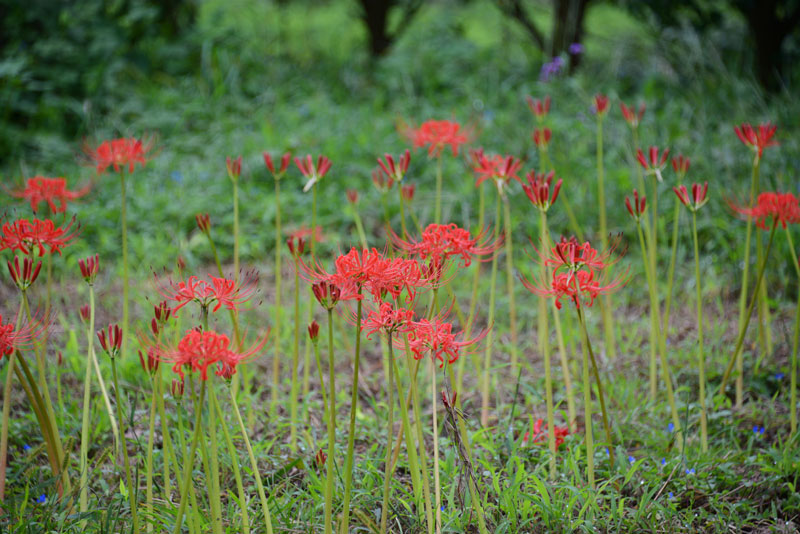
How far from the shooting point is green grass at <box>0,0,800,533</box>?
2.01 m

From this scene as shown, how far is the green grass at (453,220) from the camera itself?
201 centimetres

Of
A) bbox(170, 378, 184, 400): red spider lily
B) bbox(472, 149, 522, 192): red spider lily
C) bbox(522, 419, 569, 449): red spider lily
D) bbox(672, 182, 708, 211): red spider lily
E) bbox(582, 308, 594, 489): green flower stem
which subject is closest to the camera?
bbox(170, 378, 184, 400): red spider lily

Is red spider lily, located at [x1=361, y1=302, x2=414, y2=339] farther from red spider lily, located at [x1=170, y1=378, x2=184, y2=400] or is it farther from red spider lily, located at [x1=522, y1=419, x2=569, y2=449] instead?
red spider lily, located at [x1=522, y1=419, x2=569, y2=449]

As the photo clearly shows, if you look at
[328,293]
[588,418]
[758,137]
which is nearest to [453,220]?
[758,137]

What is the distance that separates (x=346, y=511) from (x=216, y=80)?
5.27m

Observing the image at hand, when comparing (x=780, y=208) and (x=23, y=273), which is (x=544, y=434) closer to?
(x=780, y=208)

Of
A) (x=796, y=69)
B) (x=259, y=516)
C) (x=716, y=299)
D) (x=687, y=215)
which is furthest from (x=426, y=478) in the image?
(x=796, y=69)

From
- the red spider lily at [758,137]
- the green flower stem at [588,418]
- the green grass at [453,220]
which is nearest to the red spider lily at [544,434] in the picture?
the green grass at [453,220]

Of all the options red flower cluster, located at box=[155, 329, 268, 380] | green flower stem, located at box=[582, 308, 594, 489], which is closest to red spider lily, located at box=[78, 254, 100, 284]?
red flower cluster, located at box=[155, 329, 268, 380]

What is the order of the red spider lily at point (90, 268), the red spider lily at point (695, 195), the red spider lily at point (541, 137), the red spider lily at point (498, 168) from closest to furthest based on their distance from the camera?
the red spider lily at point (90, 268) < the red spider lily at point (695, 195) < the red spider lily at point (498, 168) < the red spider lily at point (541, 137)

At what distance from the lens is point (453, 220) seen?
14.4 feet

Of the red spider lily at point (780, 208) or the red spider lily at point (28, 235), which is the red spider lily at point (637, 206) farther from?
the red spider lily at point (28, 235)

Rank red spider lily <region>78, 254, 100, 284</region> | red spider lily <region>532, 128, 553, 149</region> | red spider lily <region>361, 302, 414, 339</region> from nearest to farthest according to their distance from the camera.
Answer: red spider lily <region>361, 302, 414, 339</region>, red spider lily <region>78, 254, 100, 284</region>, red spider lily <region>532, 128, 553, 149</region>

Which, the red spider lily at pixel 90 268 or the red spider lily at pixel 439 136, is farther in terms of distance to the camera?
the red spider lily at pixel 439 136
